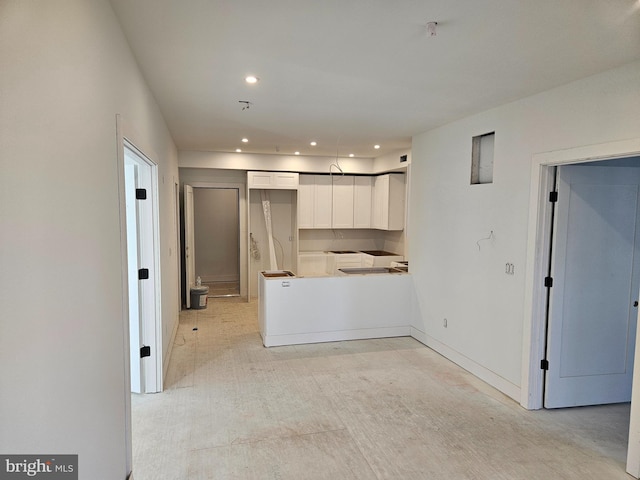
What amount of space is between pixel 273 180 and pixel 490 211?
164 inches

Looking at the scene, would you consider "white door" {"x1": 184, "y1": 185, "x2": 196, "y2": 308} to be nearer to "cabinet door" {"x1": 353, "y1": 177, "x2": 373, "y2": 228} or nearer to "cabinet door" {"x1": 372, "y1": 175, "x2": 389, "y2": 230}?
"cabinet door" {"x1": 353, "y1": 177, "x2": 373, "y2": 228}

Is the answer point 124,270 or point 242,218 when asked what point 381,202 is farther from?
point 124,270

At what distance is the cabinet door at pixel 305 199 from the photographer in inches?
286

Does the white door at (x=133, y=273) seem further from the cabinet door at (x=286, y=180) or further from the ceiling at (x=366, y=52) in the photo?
the cabinet door at (x=286, y=180)

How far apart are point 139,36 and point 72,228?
141cm

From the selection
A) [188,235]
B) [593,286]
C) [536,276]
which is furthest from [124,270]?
[188,235]

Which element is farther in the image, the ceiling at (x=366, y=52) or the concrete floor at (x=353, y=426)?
the concrete floor at (x=353, y=426)

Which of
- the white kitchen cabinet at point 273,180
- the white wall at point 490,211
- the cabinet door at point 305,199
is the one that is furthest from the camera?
the cabinet door at point 305,199

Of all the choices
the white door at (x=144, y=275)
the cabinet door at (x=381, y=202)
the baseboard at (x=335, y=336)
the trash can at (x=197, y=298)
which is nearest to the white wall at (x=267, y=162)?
the cabinet door at (x=381, y=202)

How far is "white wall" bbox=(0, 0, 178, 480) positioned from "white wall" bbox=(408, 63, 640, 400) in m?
3.11

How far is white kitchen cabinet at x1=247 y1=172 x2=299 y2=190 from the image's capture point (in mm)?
6910

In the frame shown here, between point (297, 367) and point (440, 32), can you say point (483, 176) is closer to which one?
point (440, 32)

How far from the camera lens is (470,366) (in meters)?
4.08

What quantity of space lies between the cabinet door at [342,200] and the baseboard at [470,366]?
2.86 meters
